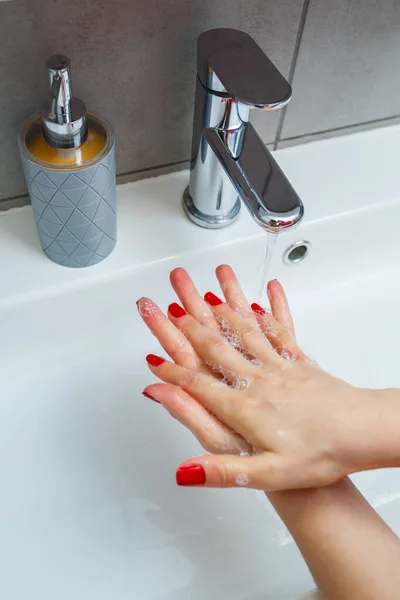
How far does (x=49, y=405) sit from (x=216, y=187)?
0.26m

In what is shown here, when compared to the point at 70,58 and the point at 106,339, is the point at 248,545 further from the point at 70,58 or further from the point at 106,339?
the point at 70,58

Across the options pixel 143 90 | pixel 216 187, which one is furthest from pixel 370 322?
pixel 143 90

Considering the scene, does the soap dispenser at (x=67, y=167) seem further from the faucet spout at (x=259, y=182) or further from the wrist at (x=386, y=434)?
the wrist at (x=386, y=434)

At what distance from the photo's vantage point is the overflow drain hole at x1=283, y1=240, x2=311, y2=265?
69 centimetres

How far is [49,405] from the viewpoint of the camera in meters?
0.62

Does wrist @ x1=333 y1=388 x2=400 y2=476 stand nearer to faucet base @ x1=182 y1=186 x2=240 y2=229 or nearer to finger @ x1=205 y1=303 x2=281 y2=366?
finger @ x1=205 y1=303 x2=281 y2=366

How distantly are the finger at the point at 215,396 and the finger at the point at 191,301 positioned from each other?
6cm

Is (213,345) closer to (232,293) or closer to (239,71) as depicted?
(232,293)

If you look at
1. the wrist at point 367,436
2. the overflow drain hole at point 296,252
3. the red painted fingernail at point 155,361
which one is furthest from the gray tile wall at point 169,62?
the wrist at point 367,436

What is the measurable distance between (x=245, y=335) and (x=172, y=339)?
6 centimetres

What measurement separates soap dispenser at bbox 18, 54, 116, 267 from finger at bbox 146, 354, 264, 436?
0.14 metres

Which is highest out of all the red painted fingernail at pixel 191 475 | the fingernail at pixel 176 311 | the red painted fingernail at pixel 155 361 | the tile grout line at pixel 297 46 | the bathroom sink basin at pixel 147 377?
the tile grout line at pixel 297 46

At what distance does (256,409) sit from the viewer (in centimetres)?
48

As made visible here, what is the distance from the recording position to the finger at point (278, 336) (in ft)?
1.79
